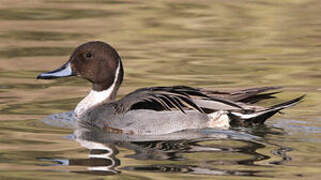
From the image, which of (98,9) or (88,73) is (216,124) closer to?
(88,73)

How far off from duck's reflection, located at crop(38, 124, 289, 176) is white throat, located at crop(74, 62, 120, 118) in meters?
0.47

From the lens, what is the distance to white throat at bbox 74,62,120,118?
30.1 feet

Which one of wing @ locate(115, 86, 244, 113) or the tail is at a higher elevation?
wing @ locate(115, 86, 244, 113)

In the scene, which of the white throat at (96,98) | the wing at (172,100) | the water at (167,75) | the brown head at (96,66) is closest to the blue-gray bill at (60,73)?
the brown head at (96,66)

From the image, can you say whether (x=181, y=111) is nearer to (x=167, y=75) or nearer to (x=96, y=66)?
(x=96, y=66)

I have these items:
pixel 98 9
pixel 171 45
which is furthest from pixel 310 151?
pixel 98 9

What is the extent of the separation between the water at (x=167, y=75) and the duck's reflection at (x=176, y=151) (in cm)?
1

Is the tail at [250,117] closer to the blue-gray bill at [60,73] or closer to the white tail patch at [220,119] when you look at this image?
the white tail patch at [220,119]

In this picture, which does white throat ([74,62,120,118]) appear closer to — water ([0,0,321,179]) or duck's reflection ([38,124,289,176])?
water ([0,0,321,179])

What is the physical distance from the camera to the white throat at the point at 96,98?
9188 millimetres

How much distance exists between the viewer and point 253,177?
6.50 m

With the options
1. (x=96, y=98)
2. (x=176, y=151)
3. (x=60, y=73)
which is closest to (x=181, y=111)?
(x=176, y=151)

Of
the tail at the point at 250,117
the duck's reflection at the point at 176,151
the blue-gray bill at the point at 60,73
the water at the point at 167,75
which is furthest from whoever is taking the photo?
the blue-gray bill at the point at 60,73

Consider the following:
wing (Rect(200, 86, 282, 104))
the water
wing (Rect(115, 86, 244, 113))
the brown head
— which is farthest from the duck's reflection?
the brown head
